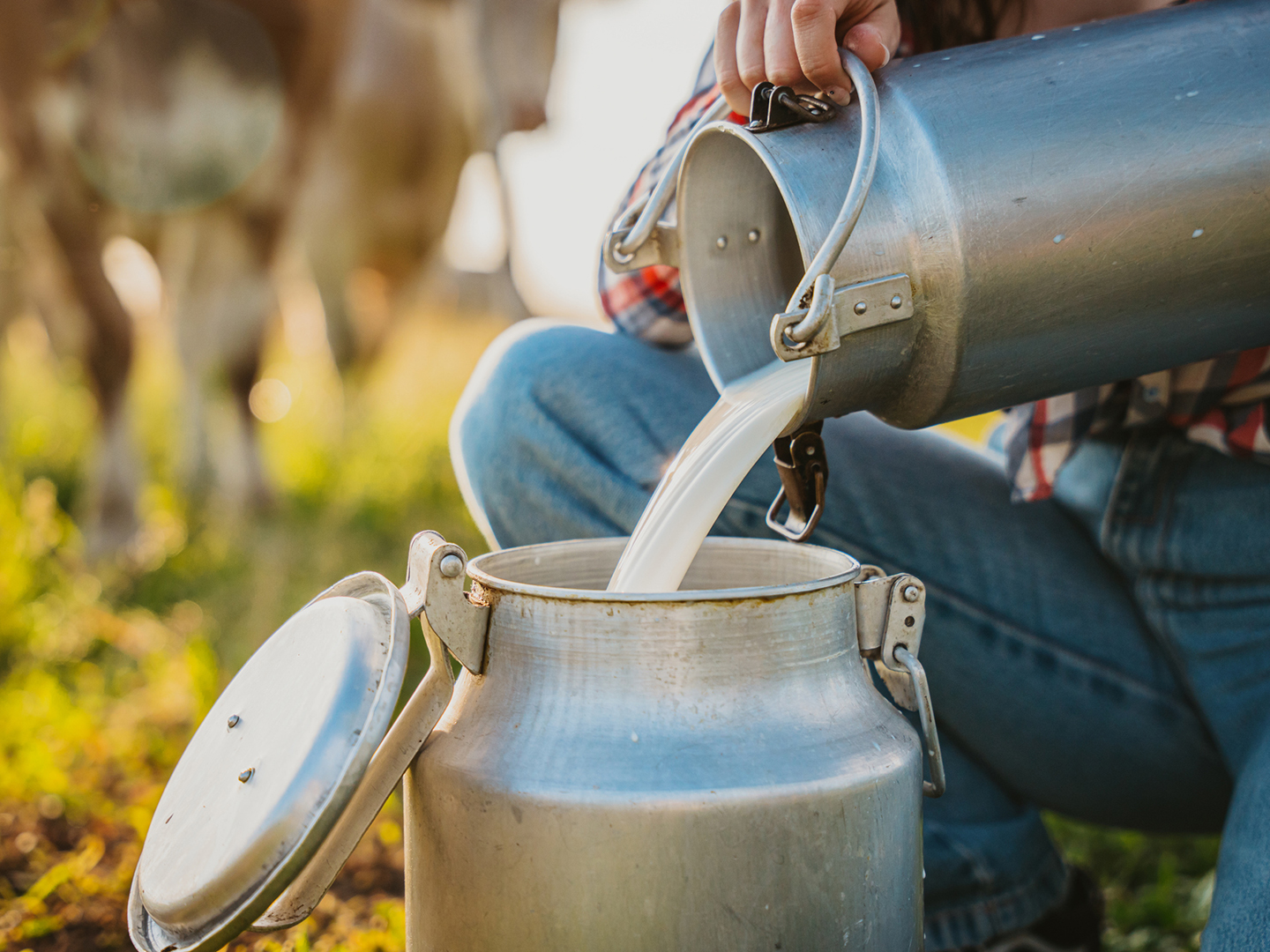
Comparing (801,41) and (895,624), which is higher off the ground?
(801,41)

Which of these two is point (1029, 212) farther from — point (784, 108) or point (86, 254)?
point (86, 254)

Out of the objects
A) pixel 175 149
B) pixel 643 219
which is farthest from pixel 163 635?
pixel 643 219

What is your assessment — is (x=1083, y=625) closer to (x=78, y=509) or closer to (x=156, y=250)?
(x=78, y=509)

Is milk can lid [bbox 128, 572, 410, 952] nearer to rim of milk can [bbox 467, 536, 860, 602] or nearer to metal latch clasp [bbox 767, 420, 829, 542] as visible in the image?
rim of milk can [bbox 467, 536, 860, 602]

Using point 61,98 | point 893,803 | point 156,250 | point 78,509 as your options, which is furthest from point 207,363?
point 893,803

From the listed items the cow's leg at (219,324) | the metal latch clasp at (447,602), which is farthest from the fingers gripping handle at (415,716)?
the cow's leg at (219,324)

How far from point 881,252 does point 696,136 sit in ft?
0.52

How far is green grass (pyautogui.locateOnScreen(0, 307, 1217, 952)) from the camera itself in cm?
114

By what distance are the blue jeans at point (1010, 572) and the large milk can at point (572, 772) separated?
30 cm

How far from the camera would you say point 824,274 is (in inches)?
26.1

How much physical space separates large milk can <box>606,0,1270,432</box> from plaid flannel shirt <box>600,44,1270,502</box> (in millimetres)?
106

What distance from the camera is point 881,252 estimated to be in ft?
2.31

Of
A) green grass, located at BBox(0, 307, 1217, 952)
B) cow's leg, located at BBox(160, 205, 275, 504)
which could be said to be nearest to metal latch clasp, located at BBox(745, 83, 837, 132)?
green grass, located at BBox(0, 307, 1217, 952)

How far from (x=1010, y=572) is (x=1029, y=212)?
0.39m
